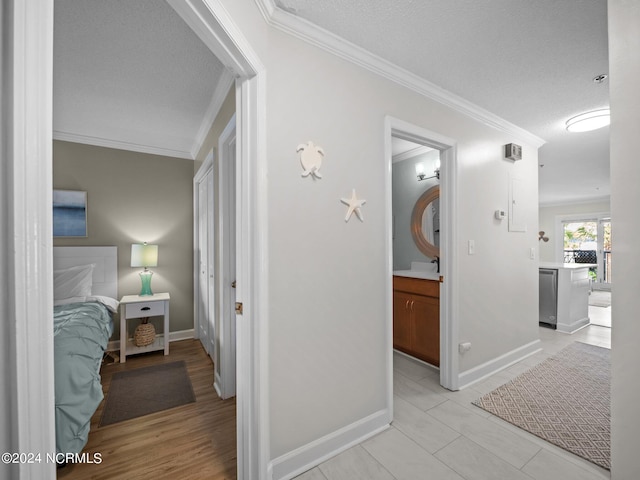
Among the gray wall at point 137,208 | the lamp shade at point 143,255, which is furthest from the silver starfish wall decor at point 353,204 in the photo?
the gray wall at point 137,208

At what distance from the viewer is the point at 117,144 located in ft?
11.0

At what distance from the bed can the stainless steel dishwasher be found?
5.31 metres

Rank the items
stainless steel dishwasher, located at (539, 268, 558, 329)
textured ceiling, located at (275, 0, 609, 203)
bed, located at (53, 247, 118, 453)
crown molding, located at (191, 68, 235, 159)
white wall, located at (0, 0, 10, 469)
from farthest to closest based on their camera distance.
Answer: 1. stainless steel dishwasher, located at (539, 268, 558, 329)
2. crown molding, located at (191, 68, 235, 159)
3. bed, located at (53, 247, 118, 453)
4. textured ceiling, located at (275, 0, 609, 203)
5. white wall, located at (0, 0, 10, 469)

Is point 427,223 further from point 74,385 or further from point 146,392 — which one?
point 74,385

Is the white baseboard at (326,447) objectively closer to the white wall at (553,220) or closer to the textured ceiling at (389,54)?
the textured ceiling at (389,54)

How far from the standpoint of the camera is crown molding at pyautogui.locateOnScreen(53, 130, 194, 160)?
10.2 ft

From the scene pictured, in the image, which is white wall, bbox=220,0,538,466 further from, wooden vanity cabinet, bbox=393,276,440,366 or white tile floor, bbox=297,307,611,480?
wooden vanity cabinet, bbox=393,276,440,366

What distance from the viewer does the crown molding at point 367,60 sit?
1508 millimetres

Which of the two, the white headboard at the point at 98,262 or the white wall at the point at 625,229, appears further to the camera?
the white headboard at the point at 98,262

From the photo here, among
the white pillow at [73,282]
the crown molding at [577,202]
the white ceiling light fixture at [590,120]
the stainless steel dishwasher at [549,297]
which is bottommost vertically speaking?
the stainless steel dishwasher at [549,297]

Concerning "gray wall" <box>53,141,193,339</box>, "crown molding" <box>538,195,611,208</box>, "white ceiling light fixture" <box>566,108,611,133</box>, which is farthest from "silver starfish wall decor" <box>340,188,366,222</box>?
"crown molding" <box>538,195,611,208</box>

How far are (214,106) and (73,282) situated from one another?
2403 millimetres

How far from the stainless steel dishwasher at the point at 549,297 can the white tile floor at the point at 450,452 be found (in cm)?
276

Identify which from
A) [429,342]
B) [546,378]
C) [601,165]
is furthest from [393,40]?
[601,165]
